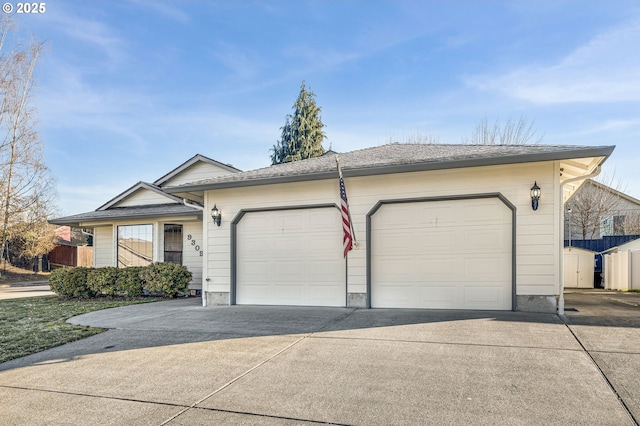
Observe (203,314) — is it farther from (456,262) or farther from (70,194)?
(70,194)

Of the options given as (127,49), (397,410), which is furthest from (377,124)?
(397,410)

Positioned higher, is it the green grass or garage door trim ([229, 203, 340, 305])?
garage door trim ([229, 203, 340, 305])

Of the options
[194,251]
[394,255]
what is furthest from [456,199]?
[194,251]

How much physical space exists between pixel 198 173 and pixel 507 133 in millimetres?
16347

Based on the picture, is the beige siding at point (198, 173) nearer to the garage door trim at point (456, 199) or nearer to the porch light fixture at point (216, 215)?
the porch light fixture at point (216, 215)

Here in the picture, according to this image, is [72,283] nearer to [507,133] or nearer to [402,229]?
[402,229]

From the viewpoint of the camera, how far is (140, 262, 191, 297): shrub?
11.0m

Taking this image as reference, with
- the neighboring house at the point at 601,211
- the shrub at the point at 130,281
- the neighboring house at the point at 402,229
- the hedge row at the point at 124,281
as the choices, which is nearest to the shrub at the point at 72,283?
the hedge row at the point at 124,281

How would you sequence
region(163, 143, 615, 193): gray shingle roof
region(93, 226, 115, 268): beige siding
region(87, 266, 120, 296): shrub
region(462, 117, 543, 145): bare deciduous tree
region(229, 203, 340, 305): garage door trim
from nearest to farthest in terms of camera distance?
region(163, 143, 615, 193): gray shingle roof, region(229, 203, 340, 305): garage door trim, region(87, 266, 120, 296): shrub, region(93, 226, 115, 268): beige siding, region(462, 117, 543, 145): bare deciduous tree

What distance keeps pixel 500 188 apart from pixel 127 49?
1075 cm

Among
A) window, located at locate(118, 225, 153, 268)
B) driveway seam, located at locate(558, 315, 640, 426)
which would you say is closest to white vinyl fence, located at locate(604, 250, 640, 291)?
driveway seam, located at locate(558, 315, 640, 426)

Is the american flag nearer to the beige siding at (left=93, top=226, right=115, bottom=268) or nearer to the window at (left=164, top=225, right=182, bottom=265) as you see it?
the window at (left=164, top=225, right=182, bottom=265)

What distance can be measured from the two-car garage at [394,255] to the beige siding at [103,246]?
24.2 ft

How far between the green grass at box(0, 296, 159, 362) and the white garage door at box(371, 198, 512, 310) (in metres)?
5.28
